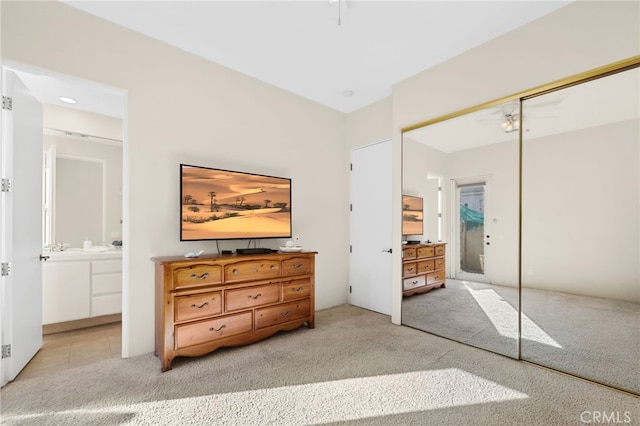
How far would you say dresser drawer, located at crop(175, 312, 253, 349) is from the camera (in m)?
2.51

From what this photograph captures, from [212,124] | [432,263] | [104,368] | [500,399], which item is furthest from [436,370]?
[212,124]

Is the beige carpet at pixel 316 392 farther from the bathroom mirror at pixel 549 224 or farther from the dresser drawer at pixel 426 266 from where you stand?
the dresser drawer at pixel 426 266

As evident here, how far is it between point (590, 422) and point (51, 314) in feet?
16.1

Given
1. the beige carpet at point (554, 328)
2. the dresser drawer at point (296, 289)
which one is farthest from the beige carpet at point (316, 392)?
the dresser drawer at point (296, 289)

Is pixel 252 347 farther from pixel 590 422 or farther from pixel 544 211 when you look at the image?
pixel 544 211

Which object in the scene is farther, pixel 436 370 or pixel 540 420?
pixel 436 370

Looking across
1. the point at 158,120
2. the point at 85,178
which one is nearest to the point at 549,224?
the point at 158,120

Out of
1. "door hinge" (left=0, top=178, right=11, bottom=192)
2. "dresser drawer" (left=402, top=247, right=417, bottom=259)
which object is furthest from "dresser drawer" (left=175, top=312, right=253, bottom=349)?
"dresser drawer" (left=402, top=247, right=417, bottom=259)

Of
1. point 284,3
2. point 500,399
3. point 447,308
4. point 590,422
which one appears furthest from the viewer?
point 447,308

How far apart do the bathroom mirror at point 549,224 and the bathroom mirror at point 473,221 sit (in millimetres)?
11

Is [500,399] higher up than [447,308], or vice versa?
[447,308]

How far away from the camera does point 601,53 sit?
2.24m

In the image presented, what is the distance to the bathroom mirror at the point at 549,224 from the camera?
7.22ft

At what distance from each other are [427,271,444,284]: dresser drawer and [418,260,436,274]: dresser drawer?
58 millimetres
